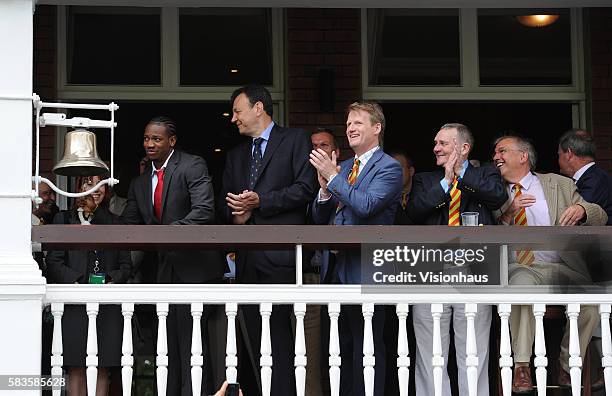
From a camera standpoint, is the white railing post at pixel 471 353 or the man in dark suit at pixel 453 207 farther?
the man in dark suit at pixel 453 207

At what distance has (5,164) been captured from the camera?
22.9 ft

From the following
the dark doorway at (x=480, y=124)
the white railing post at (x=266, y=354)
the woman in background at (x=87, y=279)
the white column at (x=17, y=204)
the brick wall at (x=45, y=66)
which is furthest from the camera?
the dark doorway at (x=480, y=124)

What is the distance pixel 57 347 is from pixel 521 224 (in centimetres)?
295

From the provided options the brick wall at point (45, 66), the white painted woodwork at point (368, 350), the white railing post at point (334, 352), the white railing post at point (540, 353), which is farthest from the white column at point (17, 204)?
the brick wall at point (45, 66)

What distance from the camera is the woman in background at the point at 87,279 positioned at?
7.80 meters

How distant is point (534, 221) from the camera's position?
27.7 ft

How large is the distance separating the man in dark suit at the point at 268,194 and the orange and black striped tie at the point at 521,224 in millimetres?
Answer: 1260

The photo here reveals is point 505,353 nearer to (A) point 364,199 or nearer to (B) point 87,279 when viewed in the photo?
(A) point 364,199

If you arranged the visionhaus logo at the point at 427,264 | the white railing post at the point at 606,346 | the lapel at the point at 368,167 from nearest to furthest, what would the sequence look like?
the white railing post at the point at 606,346 → the visionhaus logo at the point at 427,264 → the lapel at the point at 368,167

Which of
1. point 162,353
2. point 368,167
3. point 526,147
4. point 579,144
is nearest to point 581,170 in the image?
point 579,144

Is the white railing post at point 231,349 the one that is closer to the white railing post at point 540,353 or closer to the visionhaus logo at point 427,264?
the visionhaus logo at point 427,264

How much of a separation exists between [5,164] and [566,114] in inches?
239

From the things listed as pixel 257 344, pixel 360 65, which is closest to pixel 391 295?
pixel 257 344

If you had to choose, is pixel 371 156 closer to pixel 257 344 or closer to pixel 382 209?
pixel 382 209
